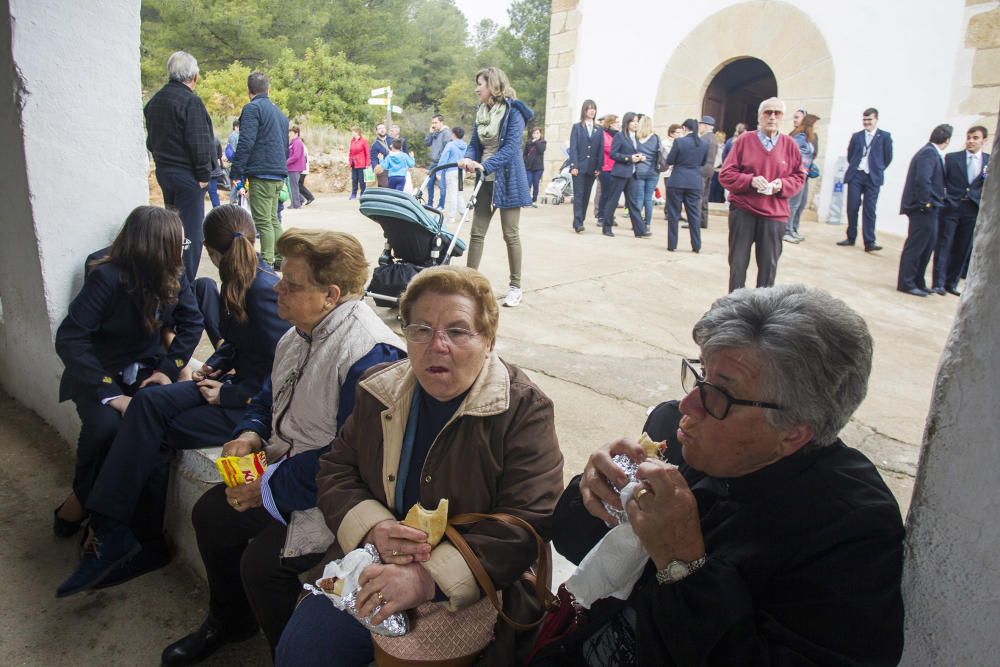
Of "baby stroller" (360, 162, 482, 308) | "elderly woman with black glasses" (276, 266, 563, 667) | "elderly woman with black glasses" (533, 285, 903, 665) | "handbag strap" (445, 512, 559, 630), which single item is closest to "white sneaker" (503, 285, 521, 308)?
"baby stroller" (360, 162, 482, 308)

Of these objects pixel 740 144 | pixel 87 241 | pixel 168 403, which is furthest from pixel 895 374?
pixel 87 241

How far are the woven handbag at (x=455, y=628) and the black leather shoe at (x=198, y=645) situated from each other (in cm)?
94

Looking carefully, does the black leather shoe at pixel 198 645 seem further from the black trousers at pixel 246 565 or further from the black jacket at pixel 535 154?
the black jacket at pixel 535 154

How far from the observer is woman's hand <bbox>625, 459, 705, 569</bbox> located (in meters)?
1.29

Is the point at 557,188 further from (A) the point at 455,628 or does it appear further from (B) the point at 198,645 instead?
(A) the point at 455,628

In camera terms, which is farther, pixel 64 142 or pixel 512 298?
pixel 512 298

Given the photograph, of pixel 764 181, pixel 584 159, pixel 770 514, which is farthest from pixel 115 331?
pixel 584 159

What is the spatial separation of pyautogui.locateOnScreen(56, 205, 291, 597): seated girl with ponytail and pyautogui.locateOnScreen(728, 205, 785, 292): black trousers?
4.22m

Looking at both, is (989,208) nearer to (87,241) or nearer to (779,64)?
(87,241)

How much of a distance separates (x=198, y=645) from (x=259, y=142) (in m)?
5.27

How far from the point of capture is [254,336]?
278cm

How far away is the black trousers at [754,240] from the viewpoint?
18.7 feet

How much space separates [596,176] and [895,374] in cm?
645

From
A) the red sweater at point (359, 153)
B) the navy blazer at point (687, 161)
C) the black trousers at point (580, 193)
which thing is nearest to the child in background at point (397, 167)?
the red sweater at point (359, 153)
